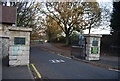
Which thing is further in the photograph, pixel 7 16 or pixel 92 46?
pixel 7 16

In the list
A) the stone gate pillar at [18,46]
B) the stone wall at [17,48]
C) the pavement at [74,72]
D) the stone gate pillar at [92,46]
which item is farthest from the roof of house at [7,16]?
the stone gate pillar at [92,46]

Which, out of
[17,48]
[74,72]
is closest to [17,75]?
[17,48]

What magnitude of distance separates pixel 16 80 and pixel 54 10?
23.2 meters

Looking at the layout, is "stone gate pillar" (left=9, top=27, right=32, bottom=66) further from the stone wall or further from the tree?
the tree

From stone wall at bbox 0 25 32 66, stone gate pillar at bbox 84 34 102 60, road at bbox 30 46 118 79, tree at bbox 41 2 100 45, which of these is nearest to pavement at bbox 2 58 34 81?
stone wall at bbox 0 25 32 66

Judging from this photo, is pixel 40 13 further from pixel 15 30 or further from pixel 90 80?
pixel 90 80

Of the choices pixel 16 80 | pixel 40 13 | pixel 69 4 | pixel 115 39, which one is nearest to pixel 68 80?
pixel 16 80

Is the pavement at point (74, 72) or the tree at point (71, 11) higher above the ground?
the tree at point (71, 11)

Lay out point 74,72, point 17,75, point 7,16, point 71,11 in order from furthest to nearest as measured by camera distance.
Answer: point 71,11 → point 7,16 → point 74,72 → point 17,75

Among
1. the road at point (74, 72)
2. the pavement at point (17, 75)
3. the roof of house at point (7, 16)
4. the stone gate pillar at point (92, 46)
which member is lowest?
the road at point (74, 72)

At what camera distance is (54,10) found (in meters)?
27.4

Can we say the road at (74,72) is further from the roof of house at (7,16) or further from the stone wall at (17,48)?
the roof of house at (7,16)

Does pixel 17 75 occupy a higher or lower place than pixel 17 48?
lower

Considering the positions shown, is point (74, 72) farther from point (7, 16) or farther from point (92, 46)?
point (7, 16)
